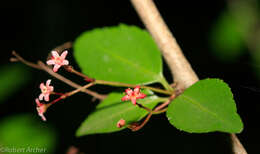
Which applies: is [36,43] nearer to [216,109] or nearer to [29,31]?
[29,31]

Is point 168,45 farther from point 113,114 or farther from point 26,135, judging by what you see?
point 26,135

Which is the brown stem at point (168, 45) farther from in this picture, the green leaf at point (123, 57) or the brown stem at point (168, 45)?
the green leaf at point (123, 57)

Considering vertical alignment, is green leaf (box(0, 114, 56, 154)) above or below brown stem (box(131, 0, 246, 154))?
below

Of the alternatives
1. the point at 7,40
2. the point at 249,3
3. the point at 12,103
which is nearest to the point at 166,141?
the point at 12,103

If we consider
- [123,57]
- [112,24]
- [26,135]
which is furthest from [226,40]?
[26,135]

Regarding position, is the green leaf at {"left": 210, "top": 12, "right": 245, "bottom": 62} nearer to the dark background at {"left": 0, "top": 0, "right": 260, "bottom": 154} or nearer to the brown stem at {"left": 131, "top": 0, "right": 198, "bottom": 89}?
the dark background at {"left": 0, "top": 0, "right": 260, "bottom": 154}

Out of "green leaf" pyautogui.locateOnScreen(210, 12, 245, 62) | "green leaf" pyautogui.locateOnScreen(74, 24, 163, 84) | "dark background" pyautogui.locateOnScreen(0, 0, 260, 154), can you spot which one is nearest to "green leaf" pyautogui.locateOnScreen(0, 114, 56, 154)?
"dark background" pyautogui.locateOnScreen(0, 0, 260, 154)
